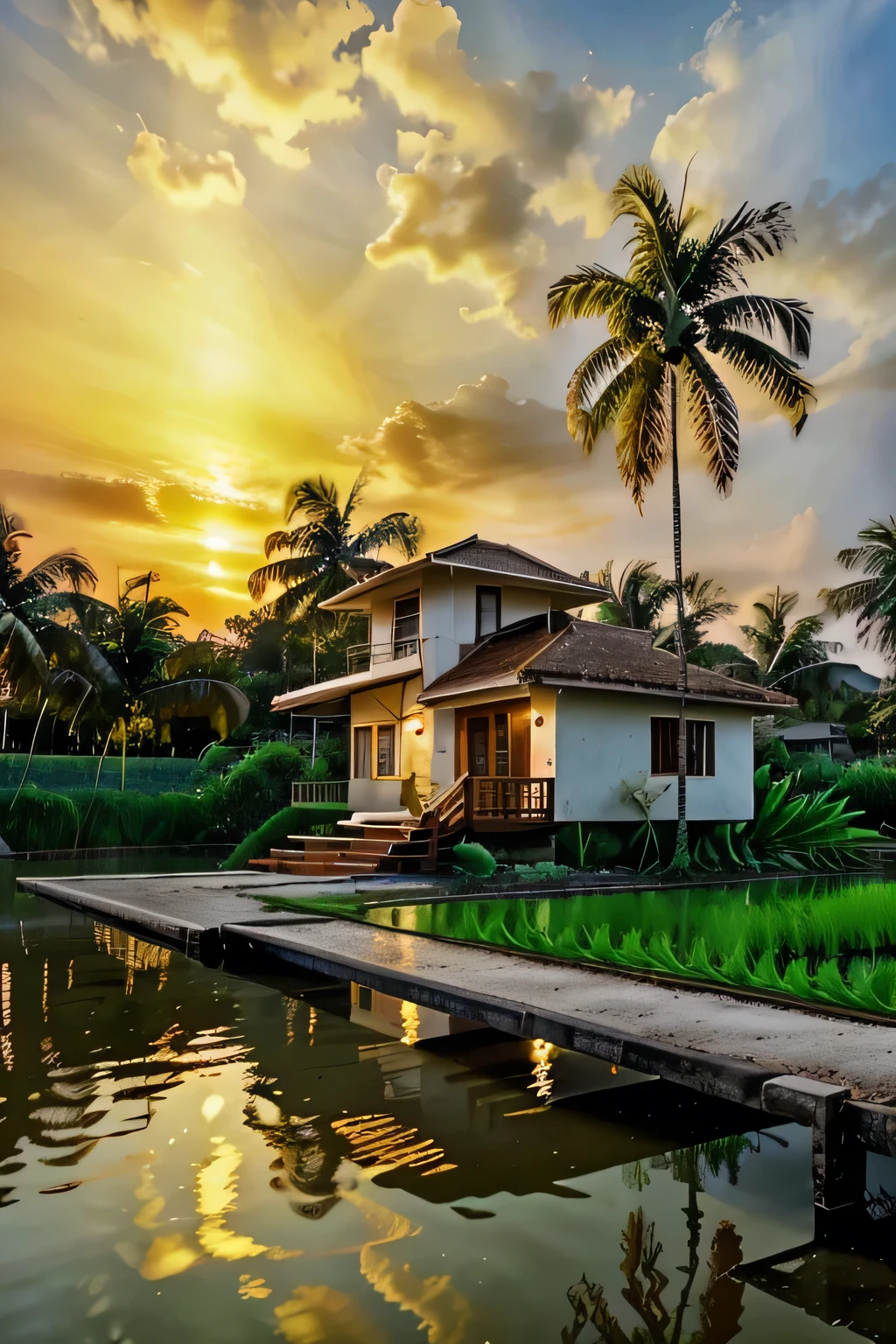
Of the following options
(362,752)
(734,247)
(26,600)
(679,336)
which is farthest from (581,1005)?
(26,600)

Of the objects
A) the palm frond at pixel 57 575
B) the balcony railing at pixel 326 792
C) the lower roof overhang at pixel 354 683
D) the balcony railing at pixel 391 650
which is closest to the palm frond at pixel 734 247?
the balcony railing at pixel 391 650

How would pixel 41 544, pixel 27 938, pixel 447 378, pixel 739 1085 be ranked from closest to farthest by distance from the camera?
pixel 739 1085 → pixel 27 938 → pixel 41 544 → pixel 447 378

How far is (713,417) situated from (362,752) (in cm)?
1239

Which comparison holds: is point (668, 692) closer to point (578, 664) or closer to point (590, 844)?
point (578, 664)

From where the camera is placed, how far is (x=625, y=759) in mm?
21344

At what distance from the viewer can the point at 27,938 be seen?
1216cm

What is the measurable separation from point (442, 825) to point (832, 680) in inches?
1699

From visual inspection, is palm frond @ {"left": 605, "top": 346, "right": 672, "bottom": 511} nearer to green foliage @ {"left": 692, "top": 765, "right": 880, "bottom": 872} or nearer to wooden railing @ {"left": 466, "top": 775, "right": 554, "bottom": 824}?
wooden railing @ {"left": 466, "top": 775, "right": 554, "bottom": 824}

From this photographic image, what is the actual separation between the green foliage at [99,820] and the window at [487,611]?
12.7 m

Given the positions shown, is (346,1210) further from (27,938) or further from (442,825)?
(442,825)

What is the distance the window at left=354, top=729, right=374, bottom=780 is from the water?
18974 mm

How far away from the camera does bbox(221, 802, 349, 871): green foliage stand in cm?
2284

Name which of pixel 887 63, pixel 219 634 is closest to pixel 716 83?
pixel 887 63

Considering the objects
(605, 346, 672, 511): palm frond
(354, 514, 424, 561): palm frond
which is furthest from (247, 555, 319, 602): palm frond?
(605, 346, 672, 511): palm frond
